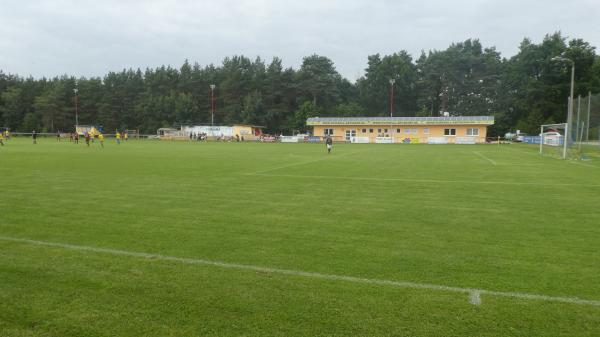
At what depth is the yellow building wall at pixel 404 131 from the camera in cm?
6538

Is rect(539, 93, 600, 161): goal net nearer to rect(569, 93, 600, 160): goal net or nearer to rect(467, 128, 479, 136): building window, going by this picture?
rect(569, 93, 600, 160): goal net

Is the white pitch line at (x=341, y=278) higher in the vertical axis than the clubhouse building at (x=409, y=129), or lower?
lower

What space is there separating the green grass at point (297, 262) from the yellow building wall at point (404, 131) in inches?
2249

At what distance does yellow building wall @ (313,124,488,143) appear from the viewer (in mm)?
65375

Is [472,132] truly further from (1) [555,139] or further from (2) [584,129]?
(2) [584,129]

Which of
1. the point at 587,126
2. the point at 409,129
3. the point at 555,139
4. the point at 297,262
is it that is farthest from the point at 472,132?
the point at 297,262

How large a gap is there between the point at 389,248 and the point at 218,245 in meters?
2.59

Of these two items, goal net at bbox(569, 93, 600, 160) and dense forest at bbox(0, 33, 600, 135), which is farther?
dense forest at bbox(0, 33, 600, 135)

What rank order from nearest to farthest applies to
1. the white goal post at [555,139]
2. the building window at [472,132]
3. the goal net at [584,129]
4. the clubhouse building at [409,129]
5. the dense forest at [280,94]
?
the goal net at [584,129]
the white goal post at [555,139]
the clubhouse building at [409,129]
the building window at [472,132]
the dense forest at [280,94]

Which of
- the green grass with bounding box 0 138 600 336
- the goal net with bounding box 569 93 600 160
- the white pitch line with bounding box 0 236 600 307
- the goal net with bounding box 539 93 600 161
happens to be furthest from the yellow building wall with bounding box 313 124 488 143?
the white pitch line with bounding box 0 236 600 307

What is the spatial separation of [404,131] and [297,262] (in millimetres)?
65884

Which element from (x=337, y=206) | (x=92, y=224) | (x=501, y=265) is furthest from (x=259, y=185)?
(x=501, y=265)

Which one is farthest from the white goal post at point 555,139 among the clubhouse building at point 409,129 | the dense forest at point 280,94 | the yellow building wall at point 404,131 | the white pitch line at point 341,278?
the dense forest at point 280,94

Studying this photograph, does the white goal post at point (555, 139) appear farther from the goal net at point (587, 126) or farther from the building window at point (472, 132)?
the building window at point (472, 132)
